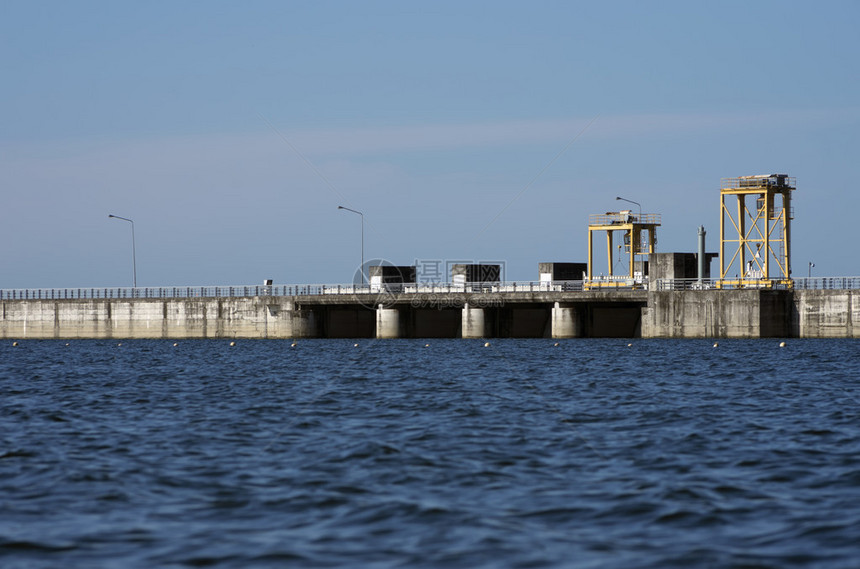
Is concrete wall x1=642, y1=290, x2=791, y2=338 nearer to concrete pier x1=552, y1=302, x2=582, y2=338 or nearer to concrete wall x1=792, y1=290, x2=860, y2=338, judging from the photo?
concrete wall x1=792, y1=290, x2=860, y2=338

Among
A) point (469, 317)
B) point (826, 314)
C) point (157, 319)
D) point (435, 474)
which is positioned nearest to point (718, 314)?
point (826, 314)

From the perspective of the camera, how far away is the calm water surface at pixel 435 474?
1379 cm

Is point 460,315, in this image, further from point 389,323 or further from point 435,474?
point 435,474

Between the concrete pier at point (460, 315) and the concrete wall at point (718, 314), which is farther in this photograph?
the concrete pier at point (460, 315)

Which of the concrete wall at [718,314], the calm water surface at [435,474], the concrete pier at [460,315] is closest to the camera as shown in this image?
the calm water surface at [435,474]

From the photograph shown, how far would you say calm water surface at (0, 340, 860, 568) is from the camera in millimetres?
13789

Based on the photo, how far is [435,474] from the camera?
19.2 meters

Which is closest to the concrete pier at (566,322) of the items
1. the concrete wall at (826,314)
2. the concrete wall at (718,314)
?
the concrete wall at (718,314)

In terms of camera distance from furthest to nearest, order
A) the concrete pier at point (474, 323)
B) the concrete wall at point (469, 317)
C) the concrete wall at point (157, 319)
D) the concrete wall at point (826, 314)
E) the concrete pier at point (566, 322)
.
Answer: the concrete wall at point (157, 319)
the concrete pier at point (474, 323)
the concrete pier at point (566, 322)
the concrete wall at point (469, 317)
the concrete wall at point (826, 314)

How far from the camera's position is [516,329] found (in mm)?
86688

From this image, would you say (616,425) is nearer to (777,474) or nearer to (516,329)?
(777,474)

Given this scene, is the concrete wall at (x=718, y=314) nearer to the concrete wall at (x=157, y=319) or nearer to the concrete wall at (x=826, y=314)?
the concrete wall at (x=826, y=314)

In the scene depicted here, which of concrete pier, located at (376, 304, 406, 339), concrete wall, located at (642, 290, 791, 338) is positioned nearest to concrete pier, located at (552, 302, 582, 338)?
concrete wall, located at (642, 290, 791, 338)

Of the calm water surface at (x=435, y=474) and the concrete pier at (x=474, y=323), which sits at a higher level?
the concrete pier at (x=474, y=323)
